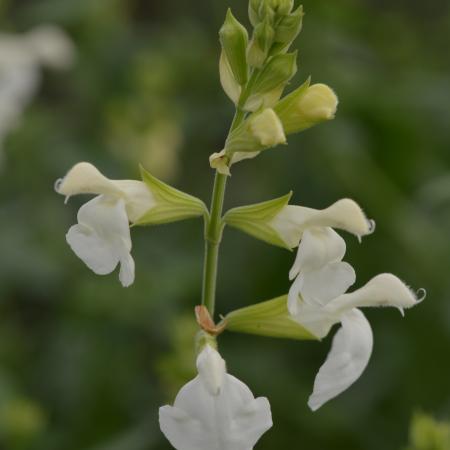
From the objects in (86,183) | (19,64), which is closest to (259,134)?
(86,183)

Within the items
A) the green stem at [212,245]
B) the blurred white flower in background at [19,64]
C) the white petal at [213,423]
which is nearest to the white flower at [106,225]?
the green stem at [212,245]

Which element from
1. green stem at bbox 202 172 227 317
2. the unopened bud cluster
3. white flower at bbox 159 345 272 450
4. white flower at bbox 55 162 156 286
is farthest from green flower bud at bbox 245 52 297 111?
white flower at bbox 159 345 272 450

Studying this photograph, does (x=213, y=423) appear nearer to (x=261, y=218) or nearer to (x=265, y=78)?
(x=261, y=218)

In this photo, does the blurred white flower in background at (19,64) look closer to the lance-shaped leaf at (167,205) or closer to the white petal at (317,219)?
the lance-shaped leaf at (167,205)

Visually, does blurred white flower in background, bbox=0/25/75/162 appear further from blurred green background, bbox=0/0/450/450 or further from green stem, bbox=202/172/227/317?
green stem, bbox=202/172/227/317

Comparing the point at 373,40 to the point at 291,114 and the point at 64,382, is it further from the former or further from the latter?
Result: the point at 291,114

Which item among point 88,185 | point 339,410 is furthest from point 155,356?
point 88,185
